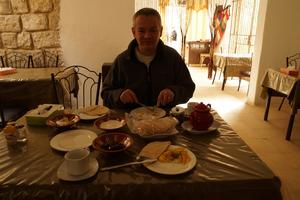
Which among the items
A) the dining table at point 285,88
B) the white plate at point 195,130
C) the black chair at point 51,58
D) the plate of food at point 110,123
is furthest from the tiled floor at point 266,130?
the black chair at point 51,58

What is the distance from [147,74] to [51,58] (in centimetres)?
238

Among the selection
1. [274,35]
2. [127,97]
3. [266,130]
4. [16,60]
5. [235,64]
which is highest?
[274,35]

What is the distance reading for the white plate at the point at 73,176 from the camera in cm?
77

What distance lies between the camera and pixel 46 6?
3.26m

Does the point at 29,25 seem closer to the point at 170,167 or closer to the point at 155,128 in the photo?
the point at 155,128

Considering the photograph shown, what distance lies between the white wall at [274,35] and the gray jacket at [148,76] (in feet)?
8.80

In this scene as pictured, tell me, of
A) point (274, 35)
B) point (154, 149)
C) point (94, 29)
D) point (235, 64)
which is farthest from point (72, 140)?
point (235, 64)

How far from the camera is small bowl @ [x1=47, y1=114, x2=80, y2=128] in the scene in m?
1.12

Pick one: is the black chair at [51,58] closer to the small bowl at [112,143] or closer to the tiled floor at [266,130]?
the tiled floor at [266,130]

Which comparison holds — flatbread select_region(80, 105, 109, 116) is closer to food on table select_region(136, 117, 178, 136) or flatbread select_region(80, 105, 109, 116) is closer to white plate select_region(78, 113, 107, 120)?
white plate select_region(78, 113, 107, 120)

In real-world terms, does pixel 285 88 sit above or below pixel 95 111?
below

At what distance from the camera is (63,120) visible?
1.17 metres

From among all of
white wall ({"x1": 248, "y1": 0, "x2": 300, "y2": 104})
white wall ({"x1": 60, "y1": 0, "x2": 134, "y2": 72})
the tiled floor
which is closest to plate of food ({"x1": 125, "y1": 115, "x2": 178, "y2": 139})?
the tiled floor

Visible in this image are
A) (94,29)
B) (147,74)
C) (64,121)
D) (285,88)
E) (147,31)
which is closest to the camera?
(64,121)
